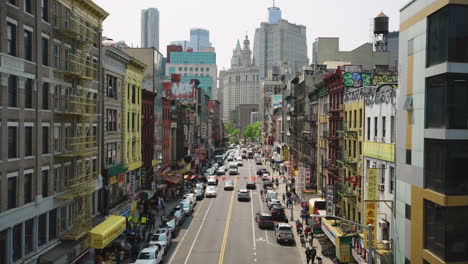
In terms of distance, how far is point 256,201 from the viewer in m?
65.6

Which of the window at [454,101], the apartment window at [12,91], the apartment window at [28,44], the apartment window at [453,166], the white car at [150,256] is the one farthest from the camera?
the white car at [150,256]

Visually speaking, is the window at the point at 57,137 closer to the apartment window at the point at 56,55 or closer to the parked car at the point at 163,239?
the apartment window at the point at 56,55

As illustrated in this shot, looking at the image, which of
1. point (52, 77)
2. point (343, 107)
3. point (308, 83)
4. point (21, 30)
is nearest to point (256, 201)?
point (308, 83)

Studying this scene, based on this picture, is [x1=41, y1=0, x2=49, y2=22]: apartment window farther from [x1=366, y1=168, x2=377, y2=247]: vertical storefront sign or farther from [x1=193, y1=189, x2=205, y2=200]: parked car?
[x1=193, y1=189, x2=205, y2=200]: parked car

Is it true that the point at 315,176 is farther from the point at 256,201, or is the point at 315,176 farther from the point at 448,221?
the point at 448,221

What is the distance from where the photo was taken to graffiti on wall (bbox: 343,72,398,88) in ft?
138

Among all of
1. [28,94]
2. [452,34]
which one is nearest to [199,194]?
[28,94]

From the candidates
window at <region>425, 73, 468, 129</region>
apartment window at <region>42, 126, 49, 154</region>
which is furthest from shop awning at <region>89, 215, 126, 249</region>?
window at <region>425, 73, 468, 129</region>

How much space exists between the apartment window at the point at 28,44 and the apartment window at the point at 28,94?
1301 mm

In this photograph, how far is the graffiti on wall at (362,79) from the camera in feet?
138

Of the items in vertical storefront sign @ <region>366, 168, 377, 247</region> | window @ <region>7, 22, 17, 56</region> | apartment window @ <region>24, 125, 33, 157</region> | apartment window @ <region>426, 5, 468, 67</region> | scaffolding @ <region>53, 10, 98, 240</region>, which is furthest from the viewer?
scaffolding @ <region>53, 10, 98, 240</region>

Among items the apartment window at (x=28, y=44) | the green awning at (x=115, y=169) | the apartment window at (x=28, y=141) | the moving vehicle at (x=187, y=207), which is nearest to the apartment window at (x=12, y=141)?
the apartment window at (x=28, y=141)

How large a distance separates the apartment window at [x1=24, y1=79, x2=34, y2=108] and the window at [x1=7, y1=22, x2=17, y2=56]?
196 centimetres

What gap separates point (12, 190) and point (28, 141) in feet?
9.89
